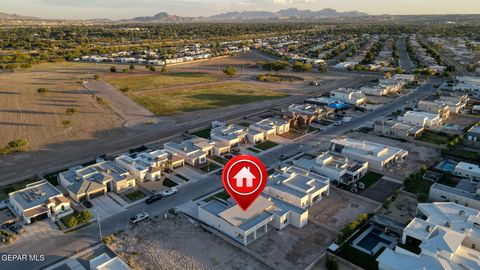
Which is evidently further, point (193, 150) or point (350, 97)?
point (350, 97)

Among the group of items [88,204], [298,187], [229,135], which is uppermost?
[229,135]

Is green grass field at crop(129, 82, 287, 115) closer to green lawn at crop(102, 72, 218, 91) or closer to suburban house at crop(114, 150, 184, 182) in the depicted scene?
green lawn at crop(102, 72, 218, 91)

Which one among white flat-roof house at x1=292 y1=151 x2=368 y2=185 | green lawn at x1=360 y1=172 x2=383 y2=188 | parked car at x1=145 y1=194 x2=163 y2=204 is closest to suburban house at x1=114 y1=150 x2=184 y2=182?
parked car at x1=145 y1=194 x2=163 y2=204

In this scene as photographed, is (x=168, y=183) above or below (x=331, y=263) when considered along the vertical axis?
below

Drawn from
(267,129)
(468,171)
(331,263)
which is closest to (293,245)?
(331,263)

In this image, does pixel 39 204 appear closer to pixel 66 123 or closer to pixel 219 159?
pixel 219 159
